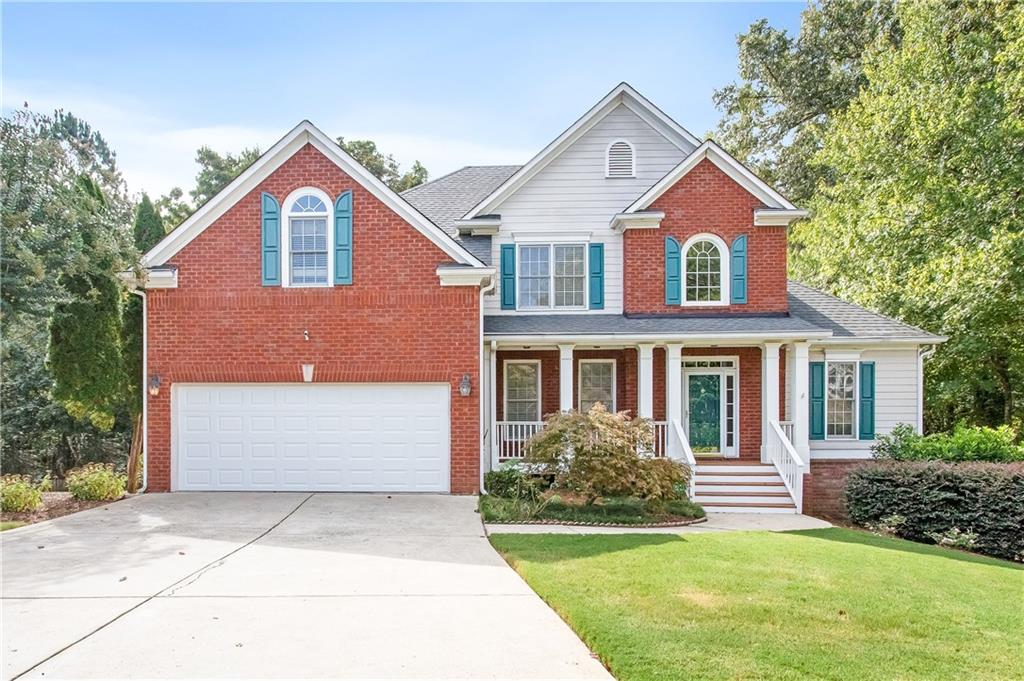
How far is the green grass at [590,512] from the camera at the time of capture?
988cm

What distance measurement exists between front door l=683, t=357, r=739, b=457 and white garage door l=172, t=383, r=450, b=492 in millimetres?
5934

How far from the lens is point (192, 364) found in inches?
464

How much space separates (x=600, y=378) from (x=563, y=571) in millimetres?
8083

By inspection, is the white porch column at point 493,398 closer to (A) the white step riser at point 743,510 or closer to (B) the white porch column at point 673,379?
(B) the white porch column at point 673,379

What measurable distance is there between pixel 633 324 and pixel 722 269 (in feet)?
8.43

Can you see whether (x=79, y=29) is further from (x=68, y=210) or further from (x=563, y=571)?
(x=563, y=571)

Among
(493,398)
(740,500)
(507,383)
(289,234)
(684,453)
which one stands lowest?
(740,500)

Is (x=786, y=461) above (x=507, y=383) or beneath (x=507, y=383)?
beneath

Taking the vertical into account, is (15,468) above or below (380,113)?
below

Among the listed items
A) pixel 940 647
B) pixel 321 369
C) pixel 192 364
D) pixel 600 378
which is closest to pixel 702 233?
pixel 600 378

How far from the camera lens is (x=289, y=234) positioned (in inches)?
471

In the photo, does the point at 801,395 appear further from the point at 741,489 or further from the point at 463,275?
the point at 463,275

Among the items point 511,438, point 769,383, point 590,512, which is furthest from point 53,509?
point 769,383

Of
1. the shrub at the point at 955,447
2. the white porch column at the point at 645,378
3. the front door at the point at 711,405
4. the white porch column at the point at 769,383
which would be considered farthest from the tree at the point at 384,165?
the shrub at the point at 955,447
